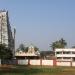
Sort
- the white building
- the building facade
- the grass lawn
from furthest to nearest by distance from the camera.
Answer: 1. the white building
2. the building facade
3. the grass lawn

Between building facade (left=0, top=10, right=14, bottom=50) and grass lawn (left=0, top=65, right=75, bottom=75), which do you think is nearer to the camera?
grass lawn (left=0, top=65, right=75, bottom=75)

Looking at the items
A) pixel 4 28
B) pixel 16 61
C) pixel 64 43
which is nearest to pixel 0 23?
pixel 4 28

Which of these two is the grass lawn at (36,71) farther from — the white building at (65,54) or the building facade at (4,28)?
the white building at (65,54)

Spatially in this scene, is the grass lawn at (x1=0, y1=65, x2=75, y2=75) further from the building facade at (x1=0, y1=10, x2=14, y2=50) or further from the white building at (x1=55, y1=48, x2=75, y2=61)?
the white building at (x1=55, y1=48, x2=75, y2=61)

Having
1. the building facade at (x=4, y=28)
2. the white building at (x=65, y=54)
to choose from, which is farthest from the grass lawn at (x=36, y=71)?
the white building at (x=65, y=54)

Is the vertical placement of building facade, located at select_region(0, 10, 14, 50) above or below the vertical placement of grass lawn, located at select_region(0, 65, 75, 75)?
above

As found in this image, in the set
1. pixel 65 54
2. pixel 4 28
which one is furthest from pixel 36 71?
pixel 65 54

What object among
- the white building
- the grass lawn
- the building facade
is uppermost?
the building facade

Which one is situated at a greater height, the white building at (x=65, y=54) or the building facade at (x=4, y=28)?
the building facade at (x=4, y=28)

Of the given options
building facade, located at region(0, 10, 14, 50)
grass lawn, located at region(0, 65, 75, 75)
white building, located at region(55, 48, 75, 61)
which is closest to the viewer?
grass lawn, located at region(0, 65, 75, 75)

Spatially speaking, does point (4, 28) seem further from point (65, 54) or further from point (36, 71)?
point (36, 71)

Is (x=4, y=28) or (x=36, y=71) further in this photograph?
(x=4, y=28)

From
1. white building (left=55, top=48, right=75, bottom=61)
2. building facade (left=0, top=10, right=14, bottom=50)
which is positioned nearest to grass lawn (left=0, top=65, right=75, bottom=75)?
building facade (left=0, top=10, right=14, bottom=50)

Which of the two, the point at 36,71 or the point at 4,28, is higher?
the point at 4,28
